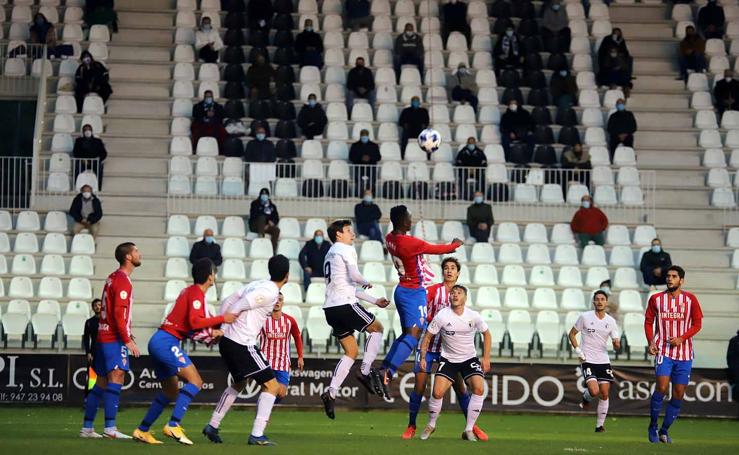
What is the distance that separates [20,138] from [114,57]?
10.4 feet

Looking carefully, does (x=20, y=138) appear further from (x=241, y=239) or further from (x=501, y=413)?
(x=501, y=413)

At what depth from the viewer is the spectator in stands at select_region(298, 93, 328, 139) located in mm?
30391

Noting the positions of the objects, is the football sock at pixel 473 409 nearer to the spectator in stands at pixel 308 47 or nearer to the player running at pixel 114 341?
the player running at pixel 114 341

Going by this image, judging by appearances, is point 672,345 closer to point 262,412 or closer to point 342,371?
point 342,371

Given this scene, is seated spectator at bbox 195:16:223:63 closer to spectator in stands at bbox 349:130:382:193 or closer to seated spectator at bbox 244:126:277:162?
seated spectator at bbox 244:126:277:162

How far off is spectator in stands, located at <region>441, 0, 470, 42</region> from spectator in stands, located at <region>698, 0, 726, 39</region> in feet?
20.2

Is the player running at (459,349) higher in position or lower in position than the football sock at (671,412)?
higher

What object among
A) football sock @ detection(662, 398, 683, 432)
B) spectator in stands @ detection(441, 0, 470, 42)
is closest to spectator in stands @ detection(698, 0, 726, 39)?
spectator in stands @ detection(441, 0, 470, 42)

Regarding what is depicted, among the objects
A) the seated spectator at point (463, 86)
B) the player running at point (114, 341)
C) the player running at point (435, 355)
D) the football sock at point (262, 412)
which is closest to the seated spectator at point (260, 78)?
the seated spectator at point (463, 86)

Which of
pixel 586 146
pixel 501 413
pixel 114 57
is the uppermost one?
pixel 114 57

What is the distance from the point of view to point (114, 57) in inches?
1275

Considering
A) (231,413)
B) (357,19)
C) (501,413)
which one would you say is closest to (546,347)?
(501,413)

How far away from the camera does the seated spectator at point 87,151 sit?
29375 mm

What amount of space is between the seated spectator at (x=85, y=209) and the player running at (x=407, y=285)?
1237cm
